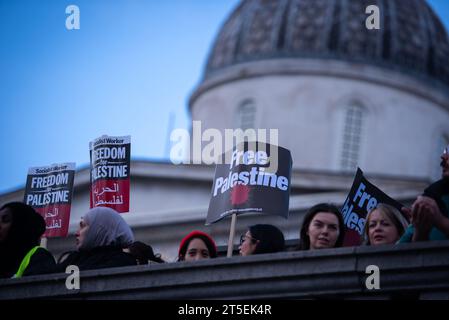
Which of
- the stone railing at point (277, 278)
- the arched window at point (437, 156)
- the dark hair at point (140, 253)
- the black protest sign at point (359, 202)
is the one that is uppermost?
the arched window at point (437, 156)

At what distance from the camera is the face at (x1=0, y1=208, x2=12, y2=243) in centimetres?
1105

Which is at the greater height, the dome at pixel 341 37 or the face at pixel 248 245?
the dome at pixel 341 37

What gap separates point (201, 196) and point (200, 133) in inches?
196

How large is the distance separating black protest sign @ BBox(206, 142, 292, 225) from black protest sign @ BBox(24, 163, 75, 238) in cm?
149

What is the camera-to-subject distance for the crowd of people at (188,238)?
9789mm

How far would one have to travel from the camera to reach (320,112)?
3875 cm

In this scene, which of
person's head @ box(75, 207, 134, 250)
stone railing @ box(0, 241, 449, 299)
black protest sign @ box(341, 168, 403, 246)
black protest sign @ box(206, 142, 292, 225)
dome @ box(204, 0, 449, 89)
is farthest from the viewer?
dome @ box(204, 0, 449, 89)

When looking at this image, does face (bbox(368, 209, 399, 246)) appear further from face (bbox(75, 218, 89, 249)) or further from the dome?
the dome

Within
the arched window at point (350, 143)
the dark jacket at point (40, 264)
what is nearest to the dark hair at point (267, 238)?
the dark jacket at point (40, 264)

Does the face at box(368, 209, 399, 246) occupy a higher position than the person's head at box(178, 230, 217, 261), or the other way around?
the person's head at box(178, 230, 217, 261)

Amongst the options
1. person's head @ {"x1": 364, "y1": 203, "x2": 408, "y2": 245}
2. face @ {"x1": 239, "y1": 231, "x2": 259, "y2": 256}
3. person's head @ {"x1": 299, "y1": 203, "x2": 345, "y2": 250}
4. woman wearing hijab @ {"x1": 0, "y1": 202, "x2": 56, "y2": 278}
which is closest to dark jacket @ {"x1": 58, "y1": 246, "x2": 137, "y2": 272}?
woman wearing hijab @ {"x1": 0, "y1": 202, "x2": 56, "y2": 278}

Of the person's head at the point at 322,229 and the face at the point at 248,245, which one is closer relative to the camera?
the person's head at the point at 322,229

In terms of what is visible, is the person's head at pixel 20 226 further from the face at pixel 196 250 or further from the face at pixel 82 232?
the face at pixel 196 250

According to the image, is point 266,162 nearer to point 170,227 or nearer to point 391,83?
point 170,227
